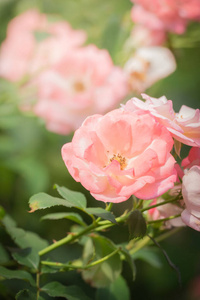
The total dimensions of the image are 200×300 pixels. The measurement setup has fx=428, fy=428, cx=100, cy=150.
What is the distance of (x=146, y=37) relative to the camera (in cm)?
94

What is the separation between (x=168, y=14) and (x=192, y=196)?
0.59 metres

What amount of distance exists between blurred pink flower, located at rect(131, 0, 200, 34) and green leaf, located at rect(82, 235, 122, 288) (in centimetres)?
53

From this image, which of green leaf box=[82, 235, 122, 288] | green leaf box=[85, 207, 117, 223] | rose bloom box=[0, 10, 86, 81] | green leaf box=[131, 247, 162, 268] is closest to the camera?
green leaf box=[85, 207, 117, 223]

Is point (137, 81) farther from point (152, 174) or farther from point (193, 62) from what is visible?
point (152, 174)

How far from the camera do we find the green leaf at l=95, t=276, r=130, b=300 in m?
0.59

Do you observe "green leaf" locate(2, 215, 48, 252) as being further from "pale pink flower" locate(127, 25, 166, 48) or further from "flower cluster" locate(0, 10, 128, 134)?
"pale pink flower" locate(127, 25, 166, 48)

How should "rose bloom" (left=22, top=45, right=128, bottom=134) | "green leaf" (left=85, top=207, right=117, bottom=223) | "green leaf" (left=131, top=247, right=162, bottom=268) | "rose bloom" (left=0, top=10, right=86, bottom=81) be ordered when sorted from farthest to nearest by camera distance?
"rose bloom" (left=0, top=10, right=86, bottom=81) < "rose bloom" (left=22, top=45, right=128, bottom=134) < "green leaf" (left=131, top=247, right=162, bottom=268) < "green leaf" (left=85, top=207, right=117, bottom=223)

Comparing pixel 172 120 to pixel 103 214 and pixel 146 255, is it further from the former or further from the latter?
pixel 146 255

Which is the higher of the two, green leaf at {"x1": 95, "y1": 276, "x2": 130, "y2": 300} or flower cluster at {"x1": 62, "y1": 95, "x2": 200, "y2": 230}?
flower cluster at {"x1": 62, "y1": 95, "x2": 200, "y2": 230}

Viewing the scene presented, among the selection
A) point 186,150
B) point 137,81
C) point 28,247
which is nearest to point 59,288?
point 28,247

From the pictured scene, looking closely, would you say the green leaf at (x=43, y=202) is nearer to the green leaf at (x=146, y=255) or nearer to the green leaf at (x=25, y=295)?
the green leaf at (x=25, y=295)

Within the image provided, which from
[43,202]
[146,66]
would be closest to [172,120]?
[43,202]

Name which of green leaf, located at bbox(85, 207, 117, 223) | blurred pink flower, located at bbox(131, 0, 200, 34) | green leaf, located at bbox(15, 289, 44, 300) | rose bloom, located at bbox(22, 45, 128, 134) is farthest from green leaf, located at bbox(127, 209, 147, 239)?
blurred pink flower, located at bbox(131, 0, 200, 34)

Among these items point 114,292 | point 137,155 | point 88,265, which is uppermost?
point 137,155
